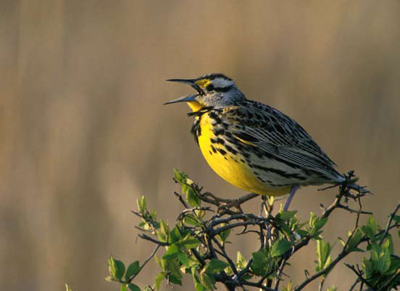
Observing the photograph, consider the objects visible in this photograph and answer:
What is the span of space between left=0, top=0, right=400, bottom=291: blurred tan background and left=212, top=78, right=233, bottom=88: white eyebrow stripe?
36.9 inches

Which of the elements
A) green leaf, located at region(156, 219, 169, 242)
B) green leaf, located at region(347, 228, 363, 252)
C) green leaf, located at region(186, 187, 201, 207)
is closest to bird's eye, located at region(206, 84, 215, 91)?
green leaf, located at region(186, 187, 201, 207)

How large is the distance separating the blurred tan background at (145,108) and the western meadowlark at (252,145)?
0.93 meters

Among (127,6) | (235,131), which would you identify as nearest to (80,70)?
(127,6)

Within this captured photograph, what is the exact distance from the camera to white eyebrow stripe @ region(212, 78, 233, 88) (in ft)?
7.82

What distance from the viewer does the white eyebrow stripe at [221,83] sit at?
2.38 metres

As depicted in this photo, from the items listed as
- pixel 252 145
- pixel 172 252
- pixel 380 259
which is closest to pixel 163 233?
pixel 172 252

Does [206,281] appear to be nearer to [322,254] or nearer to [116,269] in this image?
[116,269]

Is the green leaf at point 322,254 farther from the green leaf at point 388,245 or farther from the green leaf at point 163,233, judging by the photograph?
the green leaf at point 163,233

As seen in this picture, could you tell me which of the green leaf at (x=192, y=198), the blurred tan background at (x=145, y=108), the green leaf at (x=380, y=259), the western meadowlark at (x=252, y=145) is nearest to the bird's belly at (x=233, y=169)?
the western meadowlark at (x=252, y=145)

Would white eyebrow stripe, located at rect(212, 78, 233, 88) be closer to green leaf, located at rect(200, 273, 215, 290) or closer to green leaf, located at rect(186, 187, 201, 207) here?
green leaf, located at rect(186, 187, 201, 207)

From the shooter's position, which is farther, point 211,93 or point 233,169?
point 211,93

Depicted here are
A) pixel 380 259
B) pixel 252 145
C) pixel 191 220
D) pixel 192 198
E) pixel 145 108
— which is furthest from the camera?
pixel 145 108

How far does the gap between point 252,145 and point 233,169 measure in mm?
150

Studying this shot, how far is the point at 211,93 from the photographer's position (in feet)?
7.79
